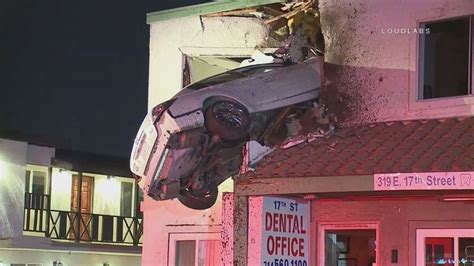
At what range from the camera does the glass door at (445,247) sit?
11.4 metres

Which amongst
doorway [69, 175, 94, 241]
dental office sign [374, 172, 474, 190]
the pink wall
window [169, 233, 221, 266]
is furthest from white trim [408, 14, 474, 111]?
doorway [69, 175, 94, 241]

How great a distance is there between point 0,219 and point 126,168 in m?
6.19

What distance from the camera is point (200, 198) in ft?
42.4

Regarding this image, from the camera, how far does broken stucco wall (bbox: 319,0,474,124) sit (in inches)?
471

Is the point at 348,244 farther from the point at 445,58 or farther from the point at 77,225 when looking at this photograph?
the point at 77,225

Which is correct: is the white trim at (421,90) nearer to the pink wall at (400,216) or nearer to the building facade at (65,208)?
the pink wall at (400,216)

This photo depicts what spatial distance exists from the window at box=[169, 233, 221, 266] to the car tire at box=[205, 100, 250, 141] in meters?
2.76

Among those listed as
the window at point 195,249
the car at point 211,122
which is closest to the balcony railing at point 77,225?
the window at point 195,249

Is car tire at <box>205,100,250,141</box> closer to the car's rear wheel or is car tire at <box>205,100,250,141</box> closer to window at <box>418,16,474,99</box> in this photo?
the car's rear wheel

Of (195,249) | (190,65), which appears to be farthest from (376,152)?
(190,65)

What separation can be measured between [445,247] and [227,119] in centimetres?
309

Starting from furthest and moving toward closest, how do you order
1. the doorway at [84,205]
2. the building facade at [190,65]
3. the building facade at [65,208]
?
the doorway at [84,205] < the building facade at [65,208] < the building facade at [190,65]

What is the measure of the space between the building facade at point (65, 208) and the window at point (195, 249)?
1486 centimetres

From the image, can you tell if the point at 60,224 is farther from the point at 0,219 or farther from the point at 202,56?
the point at 202,56
